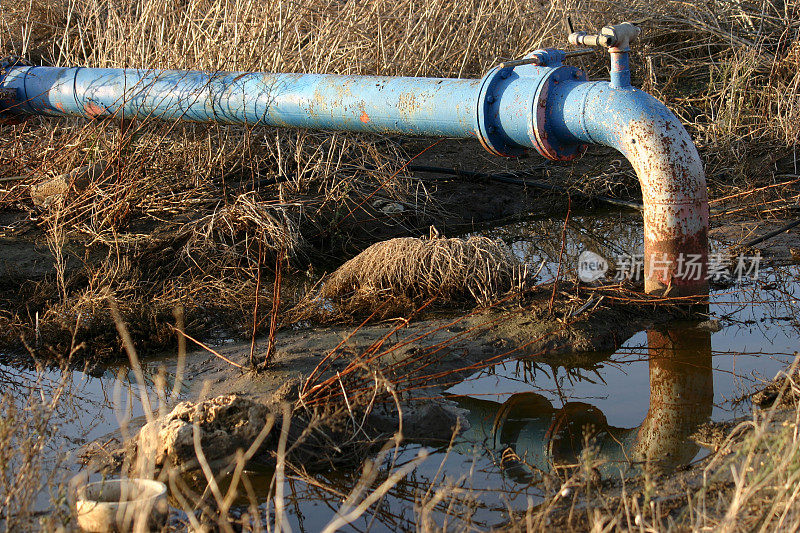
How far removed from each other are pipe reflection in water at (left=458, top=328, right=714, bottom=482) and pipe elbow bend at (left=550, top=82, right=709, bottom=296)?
50 centimetres

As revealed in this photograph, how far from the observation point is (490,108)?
13.8ft

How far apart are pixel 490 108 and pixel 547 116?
0.29 meters

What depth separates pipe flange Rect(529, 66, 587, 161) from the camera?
3998 mm

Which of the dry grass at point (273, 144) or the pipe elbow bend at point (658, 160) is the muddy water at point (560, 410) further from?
the dry grass at point (273, 144)

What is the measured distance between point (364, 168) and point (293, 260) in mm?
1055

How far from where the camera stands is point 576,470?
2.93 meters

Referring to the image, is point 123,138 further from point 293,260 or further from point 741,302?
Answer: point 741,302

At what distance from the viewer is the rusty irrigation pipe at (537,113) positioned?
3930 millimetres

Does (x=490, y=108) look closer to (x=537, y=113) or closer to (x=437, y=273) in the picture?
(x=537, y=113)

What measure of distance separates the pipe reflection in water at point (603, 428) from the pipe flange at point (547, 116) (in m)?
1.10
